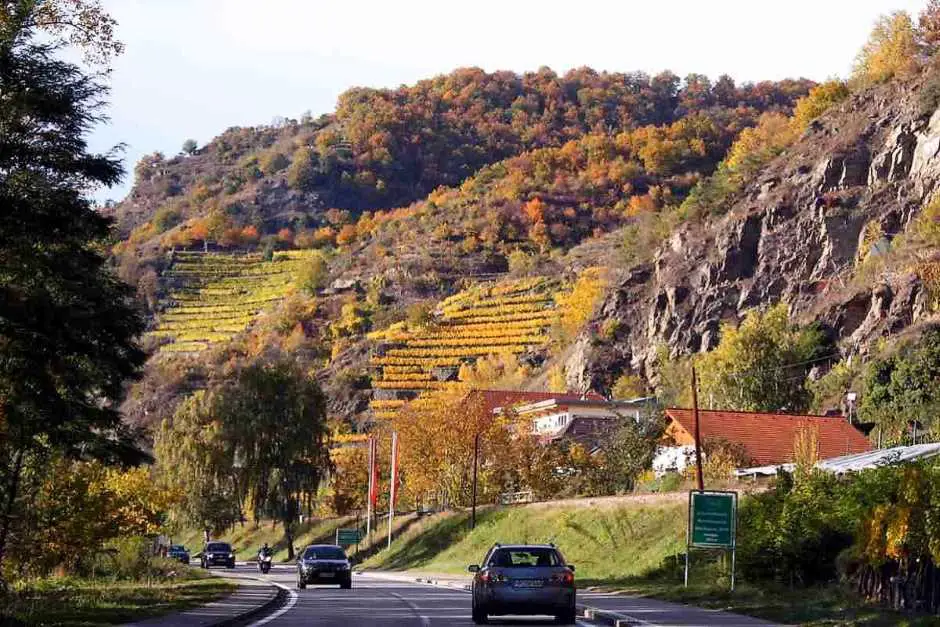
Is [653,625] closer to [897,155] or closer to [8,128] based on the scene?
[8,128]

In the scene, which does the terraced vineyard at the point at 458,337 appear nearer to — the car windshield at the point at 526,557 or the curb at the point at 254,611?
the curb at the point at 254,611

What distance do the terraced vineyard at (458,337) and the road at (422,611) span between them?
98.3 meters

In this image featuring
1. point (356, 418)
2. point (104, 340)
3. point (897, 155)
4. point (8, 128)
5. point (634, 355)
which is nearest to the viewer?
point (8, 128)

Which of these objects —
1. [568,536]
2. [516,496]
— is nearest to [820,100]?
[516,496]

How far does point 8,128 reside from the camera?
79.3ft

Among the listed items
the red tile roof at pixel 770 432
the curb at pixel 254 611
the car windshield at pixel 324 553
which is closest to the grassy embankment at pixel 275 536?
the red tile roof at pixel 770 432

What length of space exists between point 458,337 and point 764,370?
5917cm

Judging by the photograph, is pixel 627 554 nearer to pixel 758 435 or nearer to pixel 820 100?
pixel 758 435

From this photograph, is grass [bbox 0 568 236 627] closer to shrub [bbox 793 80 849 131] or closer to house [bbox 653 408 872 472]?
house [bbox 653 408 872 472]

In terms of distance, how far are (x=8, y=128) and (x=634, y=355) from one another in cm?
10343

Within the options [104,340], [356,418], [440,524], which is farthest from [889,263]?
[104,340]

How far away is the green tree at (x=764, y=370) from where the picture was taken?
3910 inches

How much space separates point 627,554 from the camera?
→ 5484 cm

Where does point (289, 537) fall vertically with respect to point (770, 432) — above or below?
below
